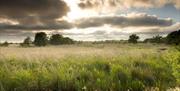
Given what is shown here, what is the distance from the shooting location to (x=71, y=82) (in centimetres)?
841

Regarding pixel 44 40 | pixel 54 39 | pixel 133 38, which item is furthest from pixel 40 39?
pixel 133 38

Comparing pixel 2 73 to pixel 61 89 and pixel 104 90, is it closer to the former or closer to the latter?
pixel 61 89

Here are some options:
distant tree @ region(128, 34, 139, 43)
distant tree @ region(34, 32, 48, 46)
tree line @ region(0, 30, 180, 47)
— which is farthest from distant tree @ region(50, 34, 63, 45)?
distant tree @ region(128, 34, 139, 43)

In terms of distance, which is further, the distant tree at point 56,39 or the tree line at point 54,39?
the distant tree at point 56,39

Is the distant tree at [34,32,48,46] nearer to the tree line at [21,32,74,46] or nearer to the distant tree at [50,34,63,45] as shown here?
the tree line at [21,32,74,46]

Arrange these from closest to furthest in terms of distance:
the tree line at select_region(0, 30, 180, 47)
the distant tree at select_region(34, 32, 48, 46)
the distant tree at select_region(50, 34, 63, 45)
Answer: the tree line at select_region(0, 30, 180, 47), the distant tree at select_region(34, 32, 48, 46), the distant tree at select_region(50, 34, 63, 45)

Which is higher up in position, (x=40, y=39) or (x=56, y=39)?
(x=40, y=39)

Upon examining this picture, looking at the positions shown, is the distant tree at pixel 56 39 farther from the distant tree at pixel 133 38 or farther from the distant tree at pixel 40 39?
the distant tree at pixel 133 38

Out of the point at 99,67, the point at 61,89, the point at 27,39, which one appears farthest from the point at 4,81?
the point at 27,39

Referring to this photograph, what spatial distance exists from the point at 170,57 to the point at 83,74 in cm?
286

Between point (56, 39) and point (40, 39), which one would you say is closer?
point (40, 39)

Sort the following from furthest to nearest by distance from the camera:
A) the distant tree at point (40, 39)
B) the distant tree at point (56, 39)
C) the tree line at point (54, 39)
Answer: the distant tree at point (56, 39) < the distant tree at point (40, 39) < the tree line at point (54, 39)

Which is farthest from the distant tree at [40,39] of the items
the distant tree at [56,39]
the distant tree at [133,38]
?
the distant tree at [133,38]

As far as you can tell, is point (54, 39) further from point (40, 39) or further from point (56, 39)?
point (40, 39)
